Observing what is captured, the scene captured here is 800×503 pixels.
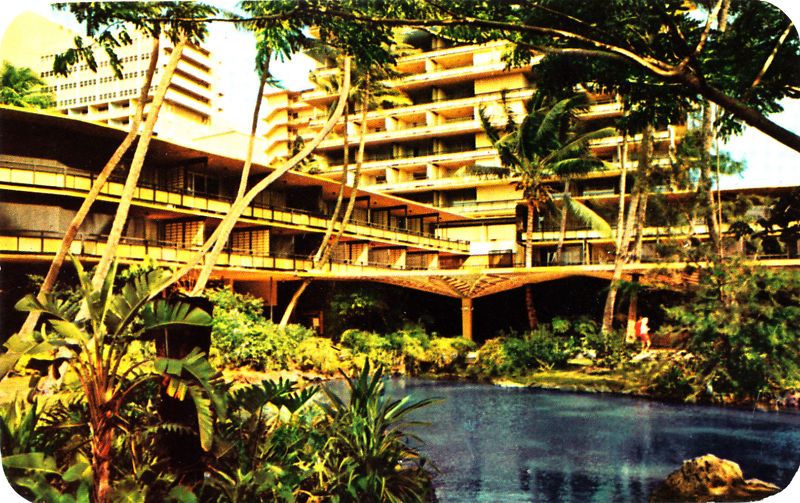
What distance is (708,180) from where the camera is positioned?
559 cm

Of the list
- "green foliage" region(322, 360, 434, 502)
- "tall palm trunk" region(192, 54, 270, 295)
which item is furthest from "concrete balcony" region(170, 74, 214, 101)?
"green foliage" region(322, 360, 434, 502)

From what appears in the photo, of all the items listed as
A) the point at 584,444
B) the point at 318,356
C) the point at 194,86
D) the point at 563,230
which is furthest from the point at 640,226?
the point at 194,86

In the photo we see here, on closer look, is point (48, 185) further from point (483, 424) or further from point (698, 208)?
→ point (698, 208)

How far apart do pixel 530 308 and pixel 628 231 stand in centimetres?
106

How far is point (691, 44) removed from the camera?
16.2 ft

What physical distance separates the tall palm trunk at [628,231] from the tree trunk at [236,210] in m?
2.61

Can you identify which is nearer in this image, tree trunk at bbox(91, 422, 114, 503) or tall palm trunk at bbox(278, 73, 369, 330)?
tree trunk at bbox(91, 422, 114, 503)

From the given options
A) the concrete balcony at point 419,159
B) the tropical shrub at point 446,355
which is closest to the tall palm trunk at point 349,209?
the concrete balcony at point 419,159

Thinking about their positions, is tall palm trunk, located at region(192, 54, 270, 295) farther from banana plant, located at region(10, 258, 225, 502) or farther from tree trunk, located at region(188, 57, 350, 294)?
banana plant, located at region(10, 258, 225, 502)

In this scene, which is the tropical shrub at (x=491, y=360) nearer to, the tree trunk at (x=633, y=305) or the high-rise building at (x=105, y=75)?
the tree trunk at (x=633, y=305)

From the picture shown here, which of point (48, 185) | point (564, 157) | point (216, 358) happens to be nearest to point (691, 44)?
point (564, 157)

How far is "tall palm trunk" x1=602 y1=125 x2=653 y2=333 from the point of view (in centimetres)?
548

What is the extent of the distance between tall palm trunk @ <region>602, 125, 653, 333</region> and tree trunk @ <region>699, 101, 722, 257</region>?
0.45 meters

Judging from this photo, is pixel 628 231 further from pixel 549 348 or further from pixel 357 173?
pixel 357 173
